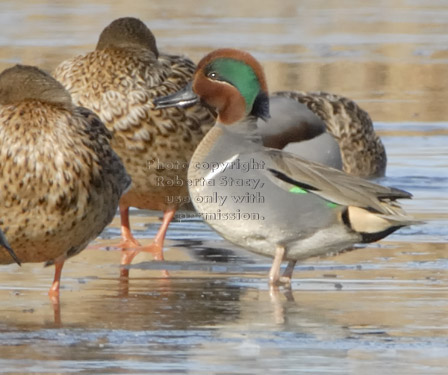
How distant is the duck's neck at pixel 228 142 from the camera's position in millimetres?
7281

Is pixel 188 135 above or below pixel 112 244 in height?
above

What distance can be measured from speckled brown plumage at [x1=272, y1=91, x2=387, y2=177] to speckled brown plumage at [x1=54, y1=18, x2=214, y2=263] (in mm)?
2737

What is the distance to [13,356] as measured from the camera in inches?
217

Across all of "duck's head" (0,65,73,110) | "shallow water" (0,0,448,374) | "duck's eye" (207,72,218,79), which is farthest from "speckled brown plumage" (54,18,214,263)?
"duck's head" (0,65,73,110)

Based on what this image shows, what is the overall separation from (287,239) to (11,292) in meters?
1.34

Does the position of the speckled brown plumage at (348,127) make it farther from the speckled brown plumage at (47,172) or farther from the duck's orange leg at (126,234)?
the speckled brown plumage at (47,172)

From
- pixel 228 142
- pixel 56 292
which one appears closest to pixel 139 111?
pixel 228 142

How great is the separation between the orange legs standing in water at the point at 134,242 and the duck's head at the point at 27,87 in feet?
3.54

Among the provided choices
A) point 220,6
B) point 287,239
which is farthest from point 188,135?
point 220,6

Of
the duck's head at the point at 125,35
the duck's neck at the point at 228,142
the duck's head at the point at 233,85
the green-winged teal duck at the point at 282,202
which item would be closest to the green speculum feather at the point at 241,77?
the duck's head at the point at 233,85

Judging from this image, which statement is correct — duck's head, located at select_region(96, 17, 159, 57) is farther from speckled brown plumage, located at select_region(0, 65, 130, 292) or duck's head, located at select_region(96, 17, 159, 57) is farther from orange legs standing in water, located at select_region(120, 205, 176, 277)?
speckled brown plumage, located at select_region(0, 65, 130, 292)

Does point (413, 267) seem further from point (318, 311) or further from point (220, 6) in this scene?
point (220, 6)

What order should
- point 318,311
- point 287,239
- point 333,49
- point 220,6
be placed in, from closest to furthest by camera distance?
point 318,311, point 287,239, point 333,49, point 220,6

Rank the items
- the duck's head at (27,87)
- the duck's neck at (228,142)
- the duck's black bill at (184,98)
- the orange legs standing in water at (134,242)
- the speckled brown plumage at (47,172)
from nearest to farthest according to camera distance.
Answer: the speckled brown plumage at (47,172) → the duck's head at (27,87) → the duck's neck at (228,142) → the duck's black bill at (184,98) → the orange legs standing in water at (134,242)
